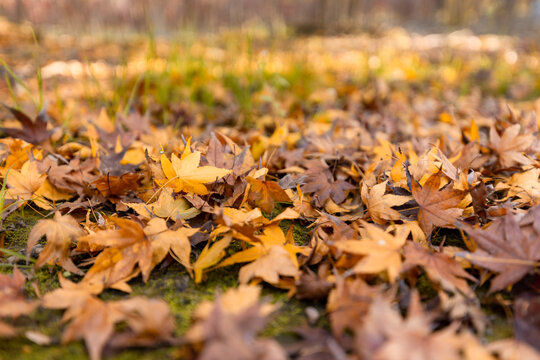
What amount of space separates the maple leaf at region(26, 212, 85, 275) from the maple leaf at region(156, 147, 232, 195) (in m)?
0.28

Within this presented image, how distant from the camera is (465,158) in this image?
4.57 ft

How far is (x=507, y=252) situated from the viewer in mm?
852

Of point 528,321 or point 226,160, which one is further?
point 226,160

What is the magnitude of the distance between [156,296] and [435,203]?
0.78 metres

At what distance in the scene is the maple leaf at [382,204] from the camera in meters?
1.08

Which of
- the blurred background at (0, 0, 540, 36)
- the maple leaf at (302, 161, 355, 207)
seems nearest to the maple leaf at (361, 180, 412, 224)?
the maple leaf at (302, 161, 355, 207)

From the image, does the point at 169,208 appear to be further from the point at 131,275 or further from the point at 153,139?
the point at 153,139

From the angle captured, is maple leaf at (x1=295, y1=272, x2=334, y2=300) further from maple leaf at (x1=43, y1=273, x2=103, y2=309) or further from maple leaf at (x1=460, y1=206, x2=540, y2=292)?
maple leaf at (x1=43, y1=273, x2=103, y2=309)

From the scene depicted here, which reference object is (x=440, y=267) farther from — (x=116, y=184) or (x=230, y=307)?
(x=116, y=184)

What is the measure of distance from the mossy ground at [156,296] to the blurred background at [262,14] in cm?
858

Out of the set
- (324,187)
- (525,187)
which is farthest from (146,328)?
(525,187)

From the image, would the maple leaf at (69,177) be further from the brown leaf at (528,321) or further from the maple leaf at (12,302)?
the brown leaf at (528,321)

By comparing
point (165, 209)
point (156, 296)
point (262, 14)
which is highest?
point (262, 14)

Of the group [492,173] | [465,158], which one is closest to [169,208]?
[465,158]
